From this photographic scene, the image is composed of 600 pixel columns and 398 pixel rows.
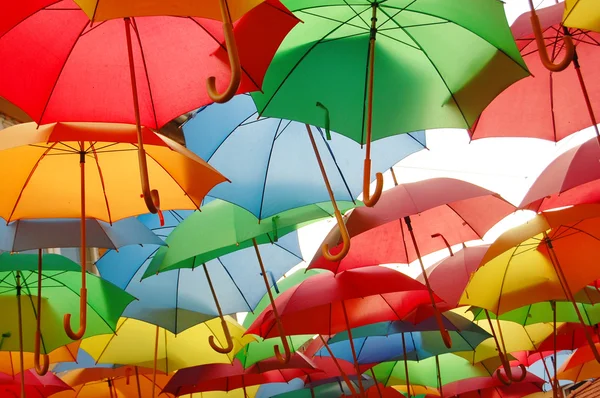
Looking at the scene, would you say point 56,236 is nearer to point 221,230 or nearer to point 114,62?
point 221,230

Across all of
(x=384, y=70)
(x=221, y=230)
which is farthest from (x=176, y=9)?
(x=221, y=230)

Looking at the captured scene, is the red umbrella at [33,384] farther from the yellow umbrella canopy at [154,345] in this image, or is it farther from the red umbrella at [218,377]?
the red umbrella at [218,377]

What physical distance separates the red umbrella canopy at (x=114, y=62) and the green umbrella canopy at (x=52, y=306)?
2.10 metres

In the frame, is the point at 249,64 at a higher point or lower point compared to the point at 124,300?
higher

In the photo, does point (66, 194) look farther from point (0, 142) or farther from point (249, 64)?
point (249, 64)

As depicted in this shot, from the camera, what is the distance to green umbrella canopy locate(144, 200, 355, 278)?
471cm

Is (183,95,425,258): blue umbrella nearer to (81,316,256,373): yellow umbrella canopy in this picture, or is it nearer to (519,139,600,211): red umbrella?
(519,139,600,211): red umbrella

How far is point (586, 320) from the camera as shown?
7.24m

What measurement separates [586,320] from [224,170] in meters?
4.24

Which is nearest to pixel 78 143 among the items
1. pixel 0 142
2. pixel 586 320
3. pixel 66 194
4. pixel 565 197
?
pixel 66 194

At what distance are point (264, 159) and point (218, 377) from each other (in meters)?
2.49

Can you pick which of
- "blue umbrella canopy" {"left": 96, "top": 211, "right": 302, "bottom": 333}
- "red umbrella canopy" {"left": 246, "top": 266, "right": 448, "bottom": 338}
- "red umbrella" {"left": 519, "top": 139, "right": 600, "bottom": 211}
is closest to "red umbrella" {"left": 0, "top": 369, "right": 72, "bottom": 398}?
"blue umbrella canopy" {"left": 96, "top": 211, "right": 302, "bottom": 333}

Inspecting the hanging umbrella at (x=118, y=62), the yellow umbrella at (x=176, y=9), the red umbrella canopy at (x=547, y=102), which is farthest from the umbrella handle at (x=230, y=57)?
the red umbrella canopy at (x=547, y=102)

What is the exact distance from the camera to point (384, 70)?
11.8 feet
